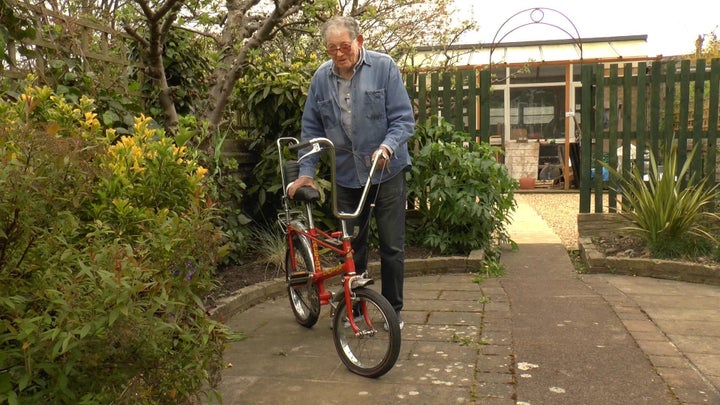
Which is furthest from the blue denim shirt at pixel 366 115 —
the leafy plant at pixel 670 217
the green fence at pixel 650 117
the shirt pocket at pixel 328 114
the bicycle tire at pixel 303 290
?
the green fence at pixel 650 117

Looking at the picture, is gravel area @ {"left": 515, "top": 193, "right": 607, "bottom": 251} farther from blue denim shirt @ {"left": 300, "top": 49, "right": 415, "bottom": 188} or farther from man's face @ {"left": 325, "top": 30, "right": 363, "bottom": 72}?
man's face @ {"left": 325, "top": 30, "right": 363, "bottom": 72}

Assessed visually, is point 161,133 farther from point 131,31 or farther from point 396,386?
point 131,31

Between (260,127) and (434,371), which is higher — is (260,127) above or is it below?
above

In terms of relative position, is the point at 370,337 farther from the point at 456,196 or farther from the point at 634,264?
the point at 634,264

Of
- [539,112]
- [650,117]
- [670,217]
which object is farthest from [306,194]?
[539,112]

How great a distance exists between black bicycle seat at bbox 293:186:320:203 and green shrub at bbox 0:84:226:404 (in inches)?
57.4

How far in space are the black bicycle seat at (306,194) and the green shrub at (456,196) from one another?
2591mm

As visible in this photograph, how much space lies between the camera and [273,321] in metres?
4.55

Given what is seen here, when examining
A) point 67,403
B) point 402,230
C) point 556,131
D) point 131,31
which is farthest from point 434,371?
point 556,131

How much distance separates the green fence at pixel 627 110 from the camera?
22.3ft

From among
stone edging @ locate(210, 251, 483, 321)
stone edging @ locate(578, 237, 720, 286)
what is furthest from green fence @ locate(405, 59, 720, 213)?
stone edging @ locate(210, 251, 483, 321)

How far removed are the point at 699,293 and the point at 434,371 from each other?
2.89 metres

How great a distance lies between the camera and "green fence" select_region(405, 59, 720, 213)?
681cm

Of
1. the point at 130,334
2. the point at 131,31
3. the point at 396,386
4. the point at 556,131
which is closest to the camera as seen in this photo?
the point at 130,334
